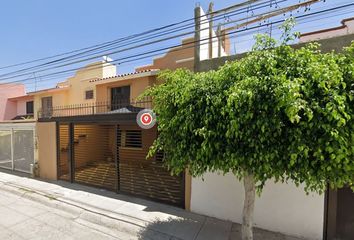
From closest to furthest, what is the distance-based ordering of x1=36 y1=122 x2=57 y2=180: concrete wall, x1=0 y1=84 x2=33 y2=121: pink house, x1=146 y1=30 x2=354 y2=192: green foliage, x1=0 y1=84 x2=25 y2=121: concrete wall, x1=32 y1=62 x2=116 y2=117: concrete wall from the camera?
x1=146 y1=30 x2=354 y2=192: green foliage, x1=36 y1=122 x2=57 y2=180: concrete wall, x1=32 y1=62 x2=116 y2=117: concrete wall, x1=0 y1=84 x2=33 y2=121: pink house, x1=0 y1=84 x2=25 y2=121: concrete wall

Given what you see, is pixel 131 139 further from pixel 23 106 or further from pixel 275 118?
Answer: pixel 23 106

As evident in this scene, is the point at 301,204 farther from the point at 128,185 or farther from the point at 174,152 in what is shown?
the point at 128,185

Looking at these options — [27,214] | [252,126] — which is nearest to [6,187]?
[27,214]

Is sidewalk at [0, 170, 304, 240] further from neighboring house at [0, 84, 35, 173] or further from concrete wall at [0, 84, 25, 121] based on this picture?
concrete wall at [0, 84, 25, 121]

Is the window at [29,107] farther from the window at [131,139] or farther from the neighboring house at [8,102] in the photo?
the window at [131,139]

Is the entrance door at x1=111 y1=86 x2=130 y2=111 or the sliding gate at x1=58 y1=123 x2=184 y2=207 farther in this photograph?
the entrance door at x1=111 y1=86 x2=130 y2=111

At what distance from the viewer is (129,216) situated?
5.45m

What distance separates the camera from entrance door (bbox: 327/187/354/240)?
13.9 feet

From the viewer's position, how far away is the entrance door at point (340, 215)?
167 inches

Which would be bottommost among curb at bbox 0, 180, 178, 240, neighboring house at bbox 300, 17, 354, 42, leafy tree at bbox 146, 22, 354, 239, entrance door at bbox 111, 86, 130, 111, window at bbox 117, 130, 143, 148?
curb at bbox 0, 180, 178, 240

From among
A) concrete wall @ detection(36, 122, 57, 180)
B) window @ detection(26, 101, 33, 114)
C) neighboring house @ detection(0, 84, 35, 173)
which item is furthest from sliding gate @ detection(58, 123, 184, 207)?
window @ detection(26, 101, 33, 114)

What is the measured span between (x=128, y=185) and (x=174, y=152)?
13.3 ft

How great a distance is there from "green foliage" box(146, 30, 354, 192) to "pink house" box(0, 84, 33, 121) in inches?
836

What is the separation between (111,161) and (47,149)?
103 inches
